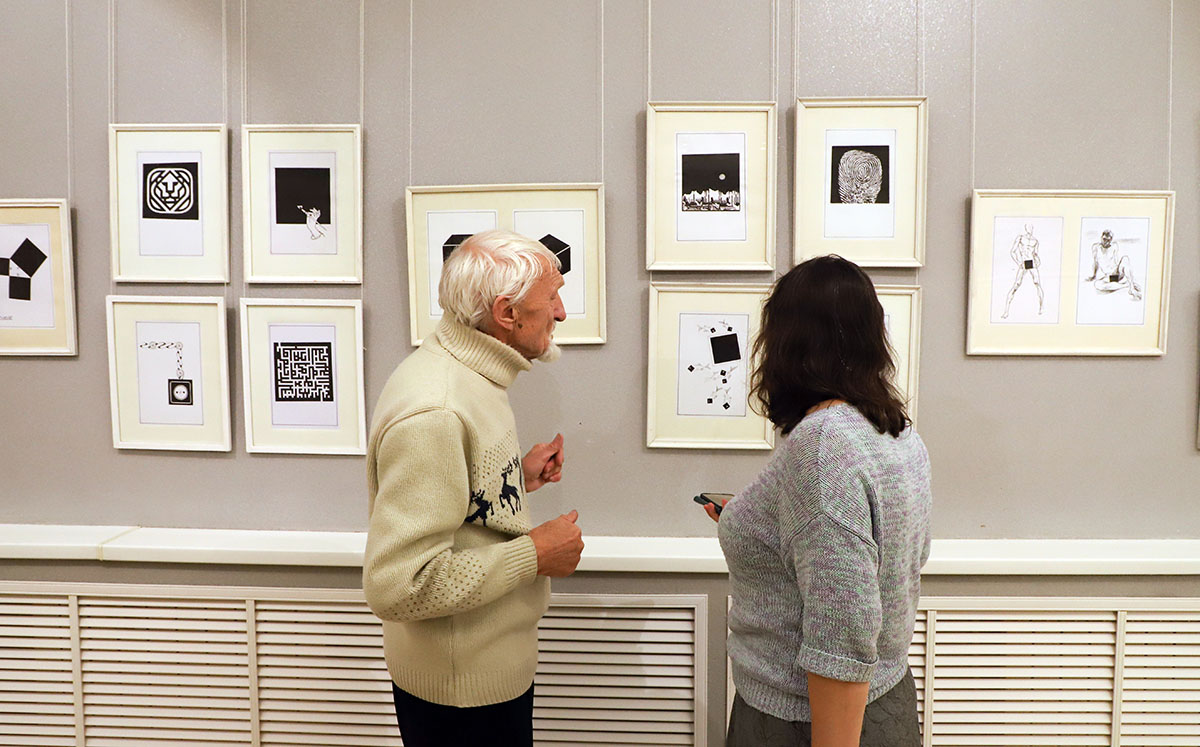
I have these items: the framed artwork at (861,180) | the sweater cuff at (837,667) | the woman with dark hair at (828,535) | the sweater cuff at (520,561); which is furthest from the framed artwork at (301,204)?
the sweater cuff at (837,667)

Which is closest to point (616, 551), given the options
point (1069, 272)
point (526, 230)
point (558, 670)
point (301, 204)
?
point (558, 670)

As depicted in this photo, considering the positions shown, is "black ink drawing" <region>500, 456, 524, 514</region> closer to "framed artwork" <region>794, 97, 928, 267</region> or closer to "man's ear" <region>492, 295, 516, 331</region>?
"man's ear" <region>492, 295, 516, 331</region>

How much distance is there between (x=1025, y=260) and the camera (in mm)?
2061

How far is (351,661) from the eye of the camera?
6.75ft

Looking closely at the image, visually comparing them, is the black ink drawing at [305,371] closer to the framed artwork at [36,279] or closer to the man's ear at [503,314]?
the framed artwork at [36,279]

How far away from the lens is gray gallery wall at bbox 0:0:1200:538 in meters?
2.05

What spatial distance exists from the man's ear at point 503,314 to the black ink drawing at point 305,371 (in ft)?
3.15

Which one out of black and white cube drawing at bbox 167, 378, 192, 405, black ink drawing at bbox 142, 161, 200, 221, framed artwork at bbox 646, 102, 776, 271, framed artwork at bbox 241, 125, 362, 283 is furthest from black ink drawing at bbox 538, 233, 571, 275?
black and white cube drawing at bbox 167, 378, 192, 405

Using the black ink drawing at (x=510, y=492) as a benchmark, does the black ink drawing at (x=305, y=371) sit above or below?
above

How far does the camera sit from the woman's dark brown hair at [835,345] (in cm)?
110

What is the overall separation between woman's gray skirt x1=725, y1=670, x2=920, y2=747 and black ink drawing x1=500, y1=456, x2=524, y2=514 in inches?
21.0

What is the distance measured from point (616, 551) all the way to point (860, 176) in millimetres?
1224

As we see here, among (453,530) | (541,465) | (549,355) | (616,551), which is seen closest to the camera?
(453,530)

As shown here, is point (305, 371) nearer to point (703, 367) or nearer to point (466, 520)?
point (466, 520)
